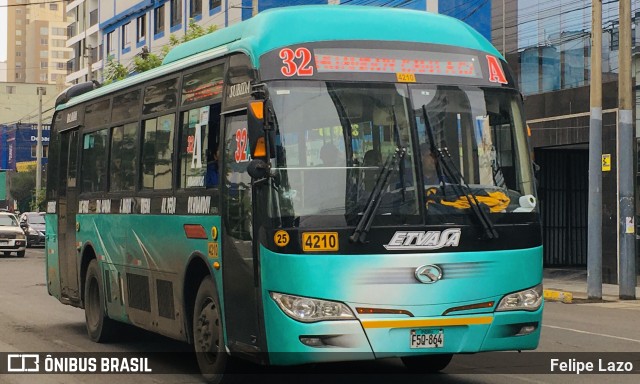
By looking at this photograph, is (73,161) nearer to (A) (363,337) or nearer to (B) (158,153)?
(B) (158,153)

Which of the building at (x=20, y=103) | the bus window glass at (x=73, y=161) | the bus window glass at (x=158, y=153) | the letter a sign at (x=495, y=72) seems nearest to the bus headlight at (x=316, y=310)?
the letter a sign at (x=495, y=72)

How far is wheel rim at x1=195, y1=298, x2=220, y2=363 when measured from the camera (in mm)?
9414

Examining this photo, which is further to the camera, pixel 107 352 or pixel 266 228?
pixel 107 352

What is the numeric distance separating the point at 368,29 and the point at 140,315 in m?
4.49

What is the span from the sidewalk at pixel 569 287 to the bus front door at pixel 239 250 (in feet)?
44.8

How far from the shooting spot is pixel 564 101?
2636cm

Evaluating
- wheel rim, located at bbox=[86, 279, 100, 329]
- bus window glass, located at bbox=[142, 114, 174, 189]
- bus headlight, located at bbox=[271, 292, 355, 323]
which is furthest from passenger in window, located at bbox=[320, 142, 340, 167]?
wheel rim, located at bbox=[86, 279, 100, 329]

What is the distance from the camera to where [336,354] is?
802 cm

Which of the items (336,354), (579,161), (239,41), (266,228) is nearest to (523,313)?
(336,354)

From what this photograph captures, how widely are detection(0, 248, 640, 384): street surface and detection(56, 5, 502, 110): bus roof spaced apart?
3.13 m

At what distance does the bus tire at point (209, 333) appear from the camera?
9281 millimetres

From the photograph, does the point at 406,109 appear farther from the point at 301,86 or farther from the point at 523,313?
the point at 523,313

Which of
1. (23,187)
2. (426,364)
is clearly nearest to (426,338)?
(426,364)

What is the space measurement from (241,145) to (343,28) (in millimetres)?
1299
